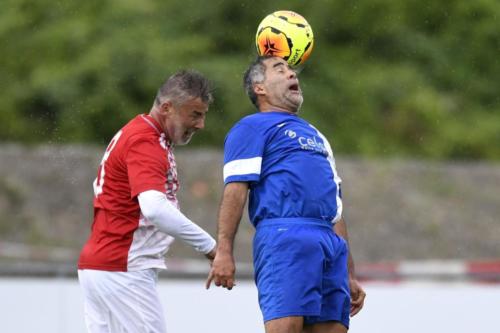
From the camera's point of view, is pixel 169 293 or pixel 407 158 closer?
pixel 169 293

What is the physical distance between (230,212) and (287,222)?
0.28 meters

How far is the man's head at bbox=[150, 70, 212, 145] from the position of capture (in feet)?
19.4

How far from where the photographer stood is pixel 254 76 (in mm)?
5906

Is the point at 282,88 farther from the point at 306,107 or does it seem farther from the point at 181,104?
the point at 306,107

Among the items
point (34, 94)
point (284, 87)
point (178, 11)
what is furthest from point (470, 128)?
point (284, 87)

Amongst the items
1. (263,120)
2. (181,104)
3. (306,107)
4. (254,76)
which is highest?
(306,107)

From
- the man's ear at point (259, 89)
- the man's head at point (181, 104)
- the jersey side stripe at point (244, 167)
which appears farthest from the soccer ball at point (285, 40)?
the jersey side stripe at point (244, 167)

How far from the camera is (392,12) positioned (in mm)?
25031

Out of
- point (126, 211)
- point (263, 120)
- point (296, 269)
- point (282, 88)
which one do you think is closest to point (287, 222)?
point (296, 269)

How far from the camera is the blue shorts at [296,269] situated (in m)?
5.47

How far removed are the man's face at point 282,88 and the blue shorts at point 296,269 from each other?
0.67 m

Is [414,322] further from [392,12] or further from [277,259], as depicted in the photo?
[392,12]

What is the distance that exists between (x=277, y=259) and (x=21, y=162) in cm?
1494

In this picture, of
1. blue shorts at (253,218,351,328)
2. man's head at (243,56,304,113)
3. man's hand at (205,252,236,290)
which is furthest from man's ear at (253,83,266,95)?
man's hand at (205,252,236,290)
